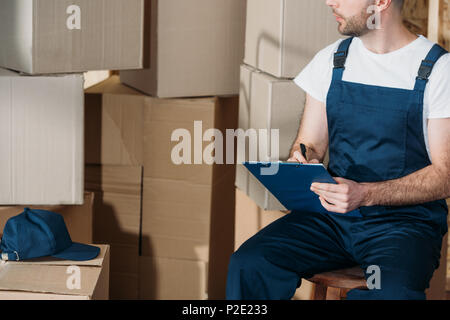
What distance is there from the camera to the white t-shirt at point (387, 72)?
1.89 m

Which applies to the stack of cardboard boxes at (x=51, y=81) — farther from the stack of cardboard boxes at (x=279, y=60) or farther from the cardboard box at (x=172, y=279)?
the cardboard box at (x=172, y=279)

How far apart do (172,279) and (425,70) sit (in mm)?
1250

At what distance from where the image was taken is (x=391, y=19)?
1.99m

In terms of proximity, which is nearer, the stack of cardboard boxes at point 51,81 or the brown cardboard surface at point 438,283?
the stack of cardboard boxes at point 51,81

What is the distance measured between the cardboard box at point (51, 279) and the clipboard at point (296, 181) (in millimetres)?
545

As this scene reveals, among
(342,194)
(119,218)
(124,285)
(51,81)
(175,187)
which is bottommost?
(124,285)

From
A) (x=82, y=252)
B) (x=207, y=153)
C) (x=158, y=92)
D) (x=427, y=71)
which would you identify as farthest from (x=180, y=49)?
(x=427, y=71)

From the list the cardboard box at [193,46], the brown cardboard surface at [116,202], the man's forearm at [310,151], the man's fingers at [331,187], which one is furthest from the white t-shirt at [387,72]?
the brown cardboard surface at [116,202]

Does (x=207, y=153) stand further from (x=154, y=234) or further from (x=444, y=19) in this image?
(x=444, y=19)

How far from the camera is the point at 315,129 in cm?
214

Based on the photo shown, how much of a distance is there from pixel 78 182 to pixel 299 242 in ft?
2.41

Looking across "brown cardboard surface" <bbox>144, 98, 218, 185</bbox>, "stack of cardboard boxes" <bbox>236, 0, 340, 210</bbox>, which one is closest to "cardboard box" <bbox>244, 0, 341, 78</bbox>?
"stack of cardboard boxes" <bbox>236, 0, 340, 210</bbox>

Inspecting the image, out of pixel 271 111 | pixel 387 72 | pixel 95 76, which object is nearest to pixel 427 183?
pixel 387 72

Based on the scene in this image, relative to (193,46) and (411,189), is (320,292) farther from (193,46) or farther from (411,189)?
(193,46)
